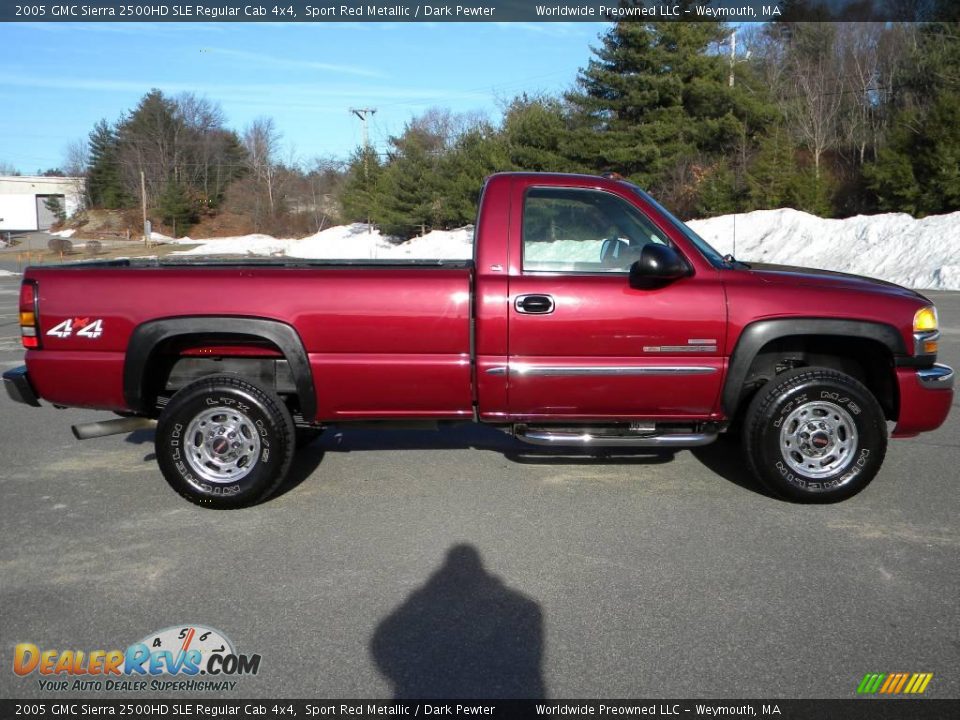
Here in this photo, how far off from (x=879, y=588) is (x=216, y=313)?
12.4ft

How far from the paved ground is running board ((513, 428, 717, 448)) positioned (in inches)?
15.2

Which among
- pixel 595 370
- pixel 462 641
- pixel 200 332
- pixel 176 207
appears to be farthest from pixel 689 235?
pixel 176 207

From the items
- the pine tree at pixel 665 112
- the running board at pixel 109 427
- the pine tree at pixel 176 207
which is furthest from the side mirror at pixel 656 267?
the pine tree at pixel 176 207

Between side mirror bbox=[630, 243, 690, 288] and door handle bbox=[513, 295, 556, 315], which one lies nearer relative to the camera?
side mirror bbox=[630, 243, 690, 288]

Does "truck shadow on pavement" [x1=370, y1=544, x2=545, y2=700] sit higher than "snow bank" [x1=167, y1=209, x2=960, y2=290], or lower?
lower

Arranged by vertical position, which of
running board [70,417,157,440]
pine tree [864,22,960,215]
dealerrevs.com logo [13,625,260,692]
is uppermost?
pine tree [864,22,960,215]

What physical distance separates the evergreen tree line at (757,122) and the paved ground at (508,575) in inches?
1091

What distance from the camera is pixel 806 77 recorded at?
37781 mm

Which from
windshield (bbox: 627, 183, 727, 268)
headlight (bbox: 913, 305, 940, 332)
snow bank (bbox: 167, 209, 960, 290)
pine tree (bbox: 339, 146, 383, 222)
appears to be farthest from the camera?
pine tree (bbox: 339, 146, 383, 222)

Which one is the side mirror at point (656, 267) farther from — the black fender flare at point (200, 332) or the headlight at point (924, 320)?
the black fender flare at point (200, 332)

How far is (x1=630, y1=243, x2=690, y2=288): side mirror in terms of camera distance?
4477mm

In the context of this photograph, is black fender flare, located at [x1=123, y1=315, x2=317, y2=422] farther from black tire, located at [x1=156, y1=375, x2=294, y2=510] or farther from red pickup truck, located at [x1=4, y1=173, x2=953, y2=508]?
black tire, located at [x1=156, y1=375, x2=294, y2=510]

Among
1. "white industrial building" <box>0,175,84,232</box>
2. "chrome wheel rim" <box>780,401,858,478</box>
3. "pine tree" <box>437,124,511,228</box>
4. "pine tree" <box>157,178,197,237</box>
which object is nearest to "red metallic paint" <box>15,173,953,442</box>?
"chrome wheel rim" <box>780,401,858,478</box>

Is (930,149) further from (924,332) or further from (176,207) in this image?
(176,207)
